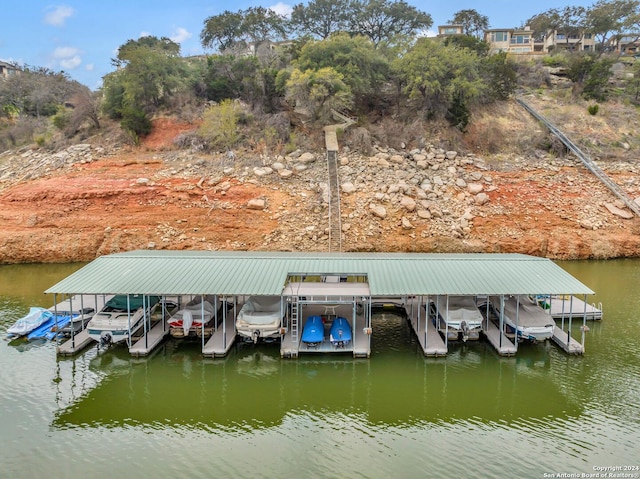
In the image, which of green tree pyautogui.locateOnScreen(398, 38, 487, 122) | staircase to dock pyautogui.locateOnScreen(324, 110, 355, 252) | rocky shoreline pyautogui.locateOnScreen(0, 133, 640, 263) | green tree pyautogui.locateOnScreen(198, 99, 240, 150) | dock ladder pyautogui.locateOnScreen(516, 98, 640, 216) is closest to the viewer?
staircase to dock pyautogui.locateOnScreen(324, 110, 355, 252)

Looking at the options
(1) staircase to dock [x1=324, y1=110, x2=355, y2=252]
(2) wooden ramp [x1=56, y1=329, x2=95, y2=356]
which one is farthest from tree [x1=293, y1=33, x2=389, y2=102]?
(2) wooden ramp [x1=56, y1=329, x2=95, y2=356]

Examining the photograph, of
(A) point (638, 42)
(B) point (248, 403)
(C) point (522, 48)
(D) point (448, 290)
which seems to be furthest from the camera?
(A) point (638, 42)

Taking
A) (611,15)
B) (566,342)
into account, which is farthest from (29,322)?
(611,15)

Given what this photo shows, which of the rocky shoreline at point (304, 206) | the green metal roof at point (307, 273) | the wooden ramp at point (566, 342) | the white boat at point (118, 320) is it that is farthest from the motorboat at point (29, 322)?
the wooden ramp at point (566, 342)

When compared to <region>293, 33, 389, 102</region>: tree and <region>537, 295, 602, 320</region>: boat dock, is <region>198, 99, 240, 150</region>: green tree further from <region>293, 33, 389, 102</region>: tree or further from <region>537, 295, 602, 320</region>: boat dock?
<region>537, 295, 602, 320</region>: boat dock

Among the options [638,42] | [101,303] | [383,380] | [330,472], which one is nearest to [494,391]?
[383,380]

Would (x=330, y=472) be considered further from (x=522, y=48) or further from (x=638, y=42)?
(x=638, y=42)
